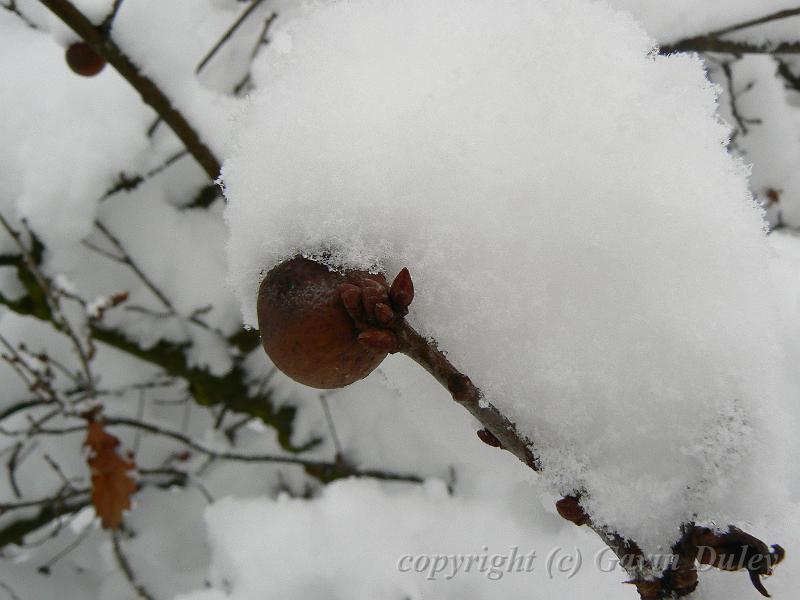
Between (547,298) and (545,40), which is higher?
(545,40)

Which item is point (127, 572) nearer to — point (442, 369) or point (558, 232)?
point (442, 369)

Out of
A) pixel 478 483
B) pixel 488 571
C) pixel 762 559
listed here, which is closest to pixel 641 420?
pixel 762 559

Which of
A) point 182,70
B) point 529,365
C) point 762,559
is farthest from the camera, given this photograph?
point 182,70

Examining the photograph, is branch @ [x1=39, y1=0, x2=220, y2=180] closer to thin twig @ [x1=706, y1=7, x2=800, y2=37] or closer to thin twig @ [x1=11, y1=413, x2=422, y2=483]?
thin twig @ [x1=11, y1=413, x2=422, y2=483]

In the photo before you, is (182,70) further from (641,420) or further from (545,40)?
(641,420)

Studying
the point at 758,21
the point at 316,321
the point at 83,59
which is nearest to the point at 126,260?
the point at 83,59

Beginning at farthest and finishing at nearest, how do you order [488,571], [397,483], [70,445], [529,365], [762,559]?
[70,445]
[397,483]
[488,571]
[529,365]
[762,559]
